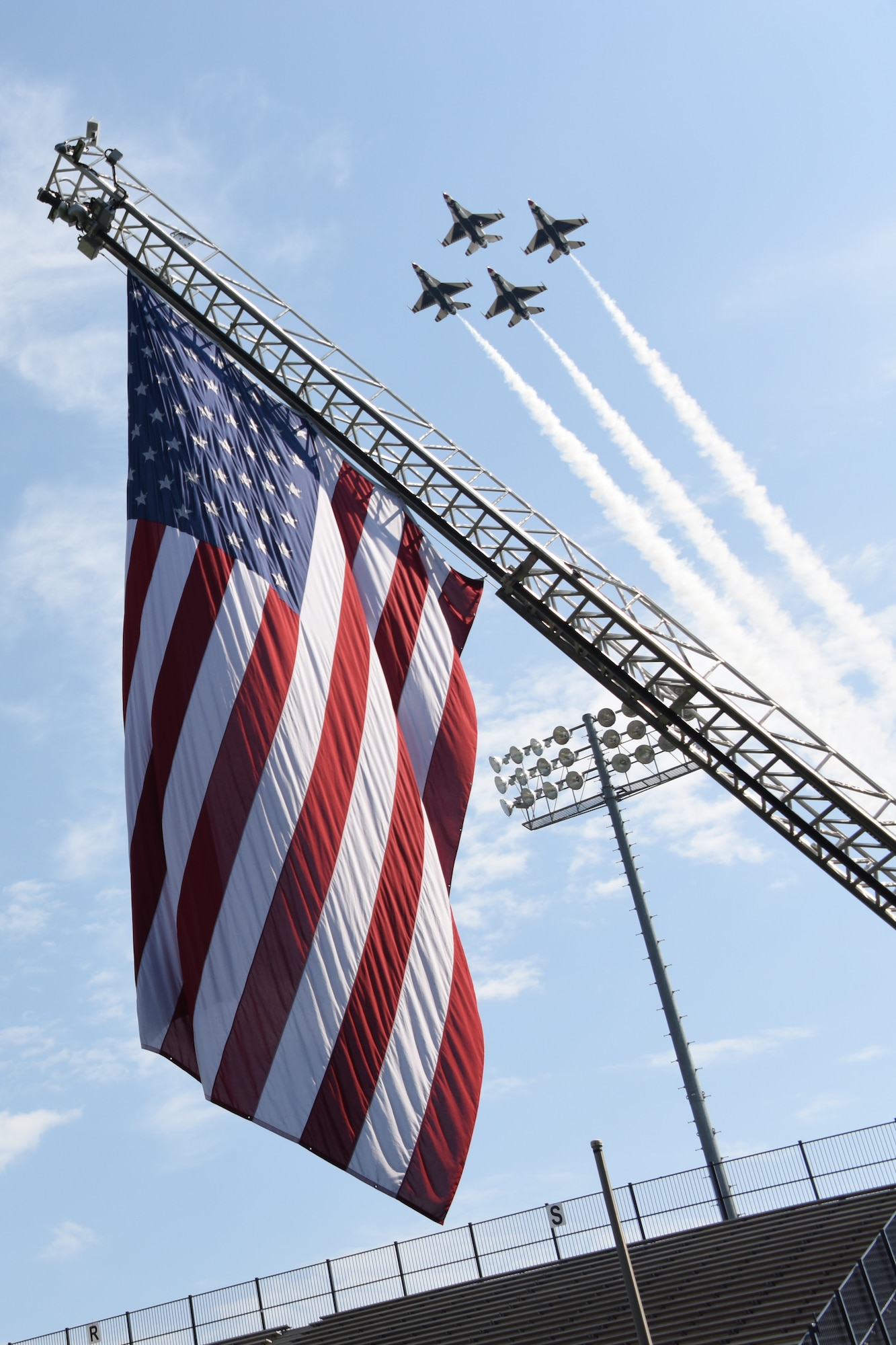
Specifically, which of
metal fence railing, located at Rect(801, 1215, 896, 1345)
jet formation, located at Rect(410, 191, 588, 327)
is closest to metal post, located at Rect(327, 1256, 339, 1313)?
metal fence railing, located at Rect(801, 1215, 896, 1345)

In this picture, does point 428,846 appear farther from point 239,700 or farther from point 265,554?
point 265,554

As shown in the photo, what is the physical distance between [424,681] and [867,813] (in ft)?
20.4

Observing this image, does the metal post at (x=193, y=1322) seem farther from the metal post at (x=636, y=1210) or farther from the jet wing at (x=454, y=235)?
the jet wing at (x=454, y=235)

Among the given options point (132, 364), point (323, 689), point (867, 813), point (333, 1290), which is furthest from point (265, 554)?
point (333, 1290)

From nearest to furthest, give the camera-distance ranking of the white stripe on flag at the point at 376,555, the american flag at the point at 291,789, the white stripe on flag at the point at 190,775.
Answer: the american flag at the point at 291,789 → the white stripe on flag at the point at 190,775 → the white stripe on flag at the point at 376,555

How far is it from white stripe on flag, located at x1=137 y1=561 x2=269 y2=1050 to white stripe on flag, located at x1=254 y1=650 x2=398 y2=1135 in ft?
4.11

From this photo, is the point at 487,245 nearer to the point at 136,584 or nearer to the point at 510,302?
the point at 510,302

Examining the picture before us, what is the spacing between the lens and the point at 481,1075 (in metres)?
A: 11.9

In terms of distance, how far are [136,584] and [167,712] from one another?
5.28 ft

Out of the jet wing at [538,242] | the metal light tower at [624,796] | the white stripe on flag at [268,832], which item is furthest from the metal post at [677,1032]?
the jet wing at [538,242]

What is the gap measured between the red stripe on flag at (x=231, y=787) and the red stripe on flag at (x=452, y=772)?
2030mm

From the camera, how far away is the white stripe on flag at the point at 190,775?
11641 millimetres

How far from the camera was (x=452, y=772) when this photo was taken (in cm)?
1380

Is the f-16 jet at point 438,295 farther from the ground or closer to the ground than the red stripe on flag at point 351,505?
farther from the ground
